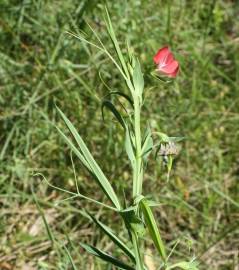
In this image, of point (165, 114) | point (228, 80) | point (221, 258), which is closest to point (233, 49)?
point (228, 80)

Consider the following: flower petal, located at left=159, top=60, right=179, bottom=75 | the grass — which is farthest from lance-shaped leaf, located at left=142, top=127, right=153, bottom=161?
the grass

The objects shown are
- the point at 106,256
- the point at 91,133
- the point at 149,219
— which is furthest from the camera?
the point at 91,133

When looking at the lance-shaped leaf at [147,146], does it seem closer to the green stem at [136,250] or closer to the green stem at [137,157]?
the green stem at [137,157]

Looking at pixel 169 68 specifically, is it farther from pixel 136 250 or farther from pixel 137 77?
pixel 136 250

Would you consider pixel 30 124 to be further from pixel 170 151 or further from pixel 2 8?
pixel 170 151

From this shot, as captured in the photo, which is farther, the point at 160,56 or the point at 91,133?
the point at 91,133

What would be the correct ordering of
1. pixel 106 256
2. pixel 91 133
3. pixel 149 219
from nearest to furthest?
pixel 149 219, pixel 106 256, pixel 91 133

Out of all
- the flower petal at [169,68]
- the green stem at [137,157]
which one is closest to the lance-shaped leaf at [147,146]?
the green stem at [137,157]

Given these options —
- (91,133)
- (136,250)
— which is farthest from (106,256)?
(91,133)

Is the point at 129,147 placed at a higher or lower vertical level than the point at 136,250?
higher
